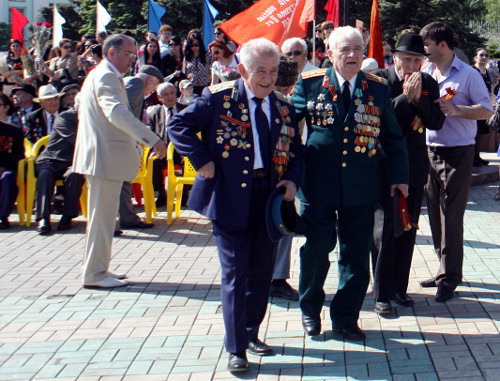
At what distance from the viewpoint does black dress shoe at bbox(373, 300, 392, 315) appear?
18.5 feet

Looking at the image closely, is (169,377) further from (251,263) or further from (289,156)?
(289,156)

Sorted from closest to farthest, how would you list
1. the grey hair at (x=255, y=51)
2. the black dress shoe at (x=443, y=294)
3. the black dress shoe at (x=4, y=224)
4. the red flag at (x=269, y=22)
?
the grey hair at (x=255, y=51) < the black dress shoe at (x=443, y=294) < the black dress shoe at (x=4, y=224) < the red flag at (x=269, y=22)

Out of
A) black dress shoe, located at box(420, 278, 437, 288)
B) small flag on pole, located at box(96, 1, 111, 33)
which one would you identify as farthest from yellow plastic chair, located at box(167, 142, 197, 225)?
small flag on pole, located at box(96, 1, 111, 33)

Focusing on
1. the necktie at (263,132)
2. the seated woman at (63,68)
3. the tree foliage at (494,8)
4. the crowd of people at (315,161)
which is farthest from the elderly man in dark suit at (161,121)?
the tree foliage at (494,8)

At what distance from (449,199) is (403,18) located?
2068 centimetres

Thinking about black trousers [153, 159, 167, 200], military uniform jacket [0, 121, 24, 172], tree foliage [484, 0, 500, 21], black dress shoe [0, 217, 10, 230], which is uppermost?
tree foliage [484, 0, 500, 21]

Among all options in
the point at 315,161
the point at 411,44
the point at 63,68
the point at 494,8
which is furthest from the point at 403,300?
the point at 494,8

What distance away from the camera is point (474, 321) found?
5.43 metres

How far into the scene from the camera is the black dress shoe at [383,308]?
5.64m

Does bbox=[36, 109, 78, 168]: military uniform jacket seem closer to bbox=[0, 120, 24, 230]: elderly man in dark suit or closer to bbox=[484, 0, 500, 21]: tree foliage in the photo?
Result: bbox=[0, 120, 24, 230]: elderly man in dark suit

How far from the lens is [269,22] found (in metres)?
10.5

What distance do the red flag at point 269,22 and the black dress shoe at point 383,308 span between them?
18.1 ft

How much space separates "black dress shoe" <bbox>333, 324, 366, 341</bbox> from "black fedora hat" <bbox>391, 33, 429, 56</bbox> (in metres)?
2.04

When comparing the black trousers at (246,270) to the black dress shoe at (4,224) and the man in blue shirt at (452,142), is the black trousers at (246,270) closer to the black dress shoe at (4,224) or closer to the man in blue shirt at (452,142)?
the man in blue shirt at (452,142)
